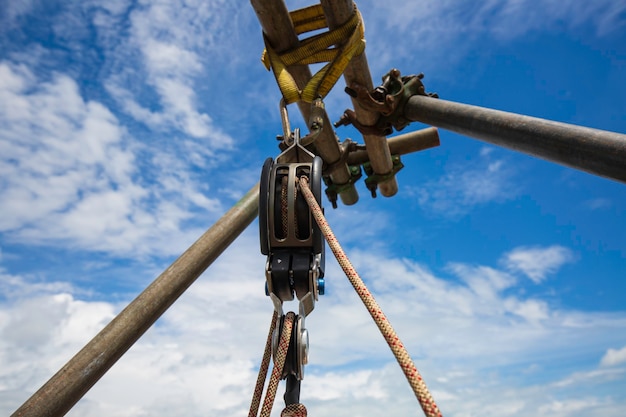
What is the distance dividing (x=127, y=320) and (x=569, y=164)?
3.46 meters

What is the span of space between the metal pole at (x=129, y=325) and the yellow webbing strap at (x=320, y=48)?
5.08 feet

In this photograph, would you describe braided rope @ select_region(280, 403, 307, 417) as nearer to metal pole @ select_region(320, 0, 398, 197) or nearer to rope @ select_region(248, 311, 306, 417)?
rope @ select_region(248, 311, 306, 417)

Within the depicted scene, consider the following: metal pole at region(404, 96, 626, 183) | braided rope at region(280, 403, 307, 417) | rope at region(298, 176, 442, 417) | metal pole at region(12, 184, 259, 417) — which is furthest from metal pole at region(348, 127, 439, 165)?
braided rope at region(280, 403, 307, 417)

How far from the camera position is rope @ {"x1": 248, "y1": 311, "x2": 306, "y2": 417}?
76.5 inches

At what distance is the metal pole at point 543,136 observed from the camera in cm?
319

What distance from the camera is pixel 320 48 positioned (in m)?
4.30

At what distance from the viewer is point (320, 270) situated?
2.41 m

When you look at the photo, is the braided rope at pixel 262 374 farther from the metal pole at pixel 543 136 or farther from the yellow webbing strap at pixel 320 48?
the metal pole at pixel 543 136

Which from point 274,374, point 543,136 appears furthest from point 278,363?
point 543,136

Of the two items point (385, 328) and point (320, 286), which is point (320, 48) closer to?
point (320, 286)

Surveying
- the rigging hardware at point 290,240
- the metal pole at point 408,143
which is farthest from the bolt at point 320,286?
the metal pole at point 408,143

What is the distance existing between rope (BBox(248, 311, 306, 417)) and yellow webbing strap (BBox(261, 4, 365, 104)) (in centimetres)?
207

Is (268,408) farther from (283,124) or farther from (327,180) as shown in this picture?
(327,180)

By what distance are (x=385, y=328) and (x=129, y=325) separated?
102 inches
